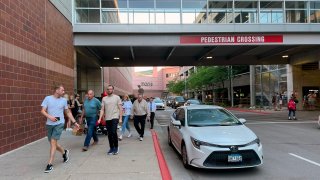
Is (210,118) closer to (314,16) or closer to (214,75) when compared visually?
(314,16)

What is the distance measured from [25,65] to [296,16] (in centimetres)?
1596

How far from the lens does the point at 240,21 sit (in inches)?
808

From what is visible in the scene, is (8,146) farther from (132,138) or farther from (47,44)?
(47,44)

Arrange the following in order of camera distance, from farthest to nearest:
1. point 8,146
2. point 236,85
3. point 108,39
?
point 236,85, point 108,39, point 8,146

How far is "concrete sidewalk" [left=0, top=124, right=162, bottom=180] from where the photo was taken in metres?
6.97

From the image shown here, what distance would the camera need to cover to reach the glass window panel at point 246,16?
→ 808 inches

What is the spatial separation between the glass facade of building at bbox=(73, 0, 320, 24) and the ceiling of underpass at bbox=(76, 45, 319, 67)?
9.06 feet

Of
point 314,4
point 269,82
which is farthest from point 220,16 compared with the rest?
point 269,82

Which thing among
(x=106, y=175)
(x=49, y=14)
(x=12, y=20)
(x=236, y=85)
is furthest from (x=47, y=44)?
(x=236, y=85)

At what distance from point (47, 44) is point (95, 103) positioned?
5264 mm

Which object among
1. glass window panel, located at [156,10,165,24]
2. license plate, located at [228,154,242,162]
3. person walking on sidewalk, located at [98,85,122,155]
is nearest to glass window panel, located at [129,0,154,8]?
glass window panel, located at [156,10,165,24]

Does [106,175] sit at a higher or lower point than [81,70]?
lower

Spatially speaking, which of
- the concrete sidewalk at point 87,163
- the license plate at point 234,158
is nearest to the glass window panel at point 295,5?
the concrete sidewalk at point 87,163

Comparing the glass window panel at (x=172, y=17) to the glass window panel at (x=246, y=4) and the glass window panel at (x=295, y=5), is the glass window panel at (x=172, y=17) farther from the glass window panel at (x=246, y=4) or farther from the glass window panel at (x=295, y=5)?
the glass window panel at (x=295, y=5)
